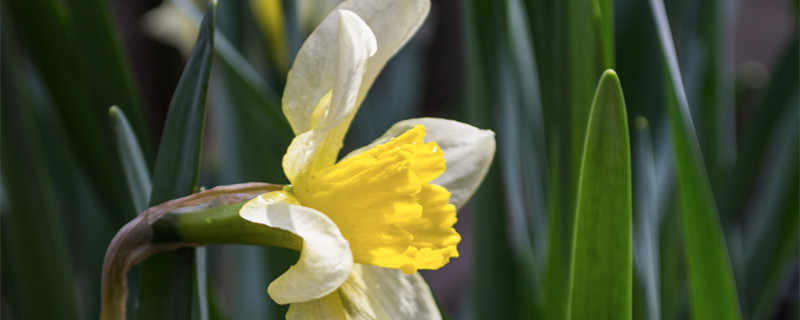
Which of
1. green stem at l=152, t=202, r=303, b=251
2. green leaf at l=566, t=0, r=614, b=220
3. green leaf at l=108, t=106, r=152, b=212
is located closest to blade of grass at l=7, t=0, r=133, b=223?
green leaf at l=108, t=106, r=152, b=212

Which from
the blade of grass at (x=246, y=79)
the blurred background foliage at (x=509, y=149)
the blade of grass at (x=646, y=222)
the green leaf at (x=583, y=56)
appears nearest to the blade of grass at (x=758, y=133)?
the blurred background foliage at (x=509, y=149)

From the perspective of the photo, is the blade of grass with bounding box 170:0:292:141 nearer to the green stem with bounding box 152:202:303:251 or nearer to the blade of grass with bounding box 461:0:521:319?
the blade of grass with bounding box 461:0:521:319

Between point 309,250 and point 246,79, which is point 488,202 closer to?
point 246,79

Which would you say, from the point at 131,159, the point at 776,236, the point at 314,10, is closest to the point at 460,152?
the point at 131,159

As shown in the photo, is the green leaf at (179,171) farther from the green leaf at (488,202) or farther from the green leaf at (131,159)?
the green leaf at (488,202)

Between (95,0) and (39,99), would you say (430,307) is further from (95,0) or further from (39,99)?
(39,99)

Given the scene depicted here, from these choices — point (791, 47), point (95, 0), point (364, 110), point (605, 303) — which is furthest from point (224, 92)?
point (791, 47)

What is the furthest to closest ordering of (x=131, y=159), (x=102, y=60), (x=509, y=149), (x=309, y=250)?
(x=509, y=149) → (x=102, y=60) → (x=131, y=159) → (x=309, y=250)
